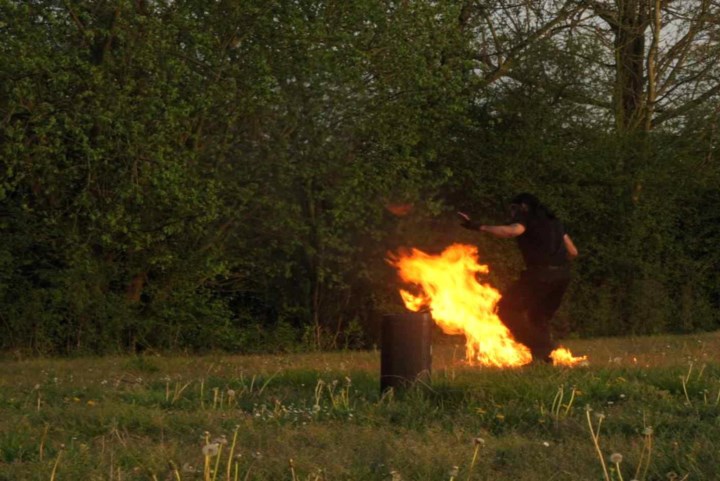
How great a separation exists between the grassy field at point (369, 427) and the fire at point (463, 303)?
0.56m

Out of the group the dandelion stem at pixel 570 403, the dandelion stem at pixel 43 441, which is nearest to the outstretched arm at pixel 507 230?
the dandelion stem at pixel 570 403

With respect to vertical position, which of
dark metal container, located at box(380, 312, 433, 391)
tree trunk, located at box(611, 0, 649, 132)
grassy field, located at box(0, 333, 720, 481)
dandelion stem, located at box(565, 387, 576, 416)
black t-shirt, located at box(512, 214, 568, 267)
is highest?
tree trunk, located at box(611, 0, 649, 132)

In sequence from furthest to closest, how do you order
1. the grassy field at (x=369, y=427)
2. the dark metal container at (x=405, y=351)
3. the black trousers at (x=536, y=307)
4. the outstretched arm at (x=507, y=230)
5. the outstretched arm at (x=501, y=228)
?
the black trousers at (x=536, y=307) < the outstretched arm at (x=507, y=230) < the outstretched arm at (x=501, y=228) < the dark metal container at (x=405, y=351) < the grassy field at (x=369, y=427)

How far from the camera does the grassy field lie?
19.7ft

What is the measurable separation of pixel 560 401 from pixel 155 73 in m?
8.72

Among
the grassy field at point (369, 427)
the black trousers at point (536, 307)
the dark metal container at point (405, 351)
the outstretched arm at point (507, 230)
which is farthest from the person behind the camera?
the black trousers at point (536, 307)

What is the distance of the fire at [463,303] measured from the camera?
10172 mm

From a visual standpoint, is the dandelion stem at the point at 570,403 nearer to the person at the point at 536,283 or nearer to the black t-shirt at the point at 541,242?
the person at the point at 536,283

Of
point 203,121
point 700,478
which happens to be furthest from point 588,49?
point 700,478

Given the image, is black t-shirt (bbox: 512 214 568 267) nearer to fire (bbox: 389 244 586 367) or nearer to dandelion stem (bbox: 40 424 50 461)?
fire (bbox: 389 244 586 367)

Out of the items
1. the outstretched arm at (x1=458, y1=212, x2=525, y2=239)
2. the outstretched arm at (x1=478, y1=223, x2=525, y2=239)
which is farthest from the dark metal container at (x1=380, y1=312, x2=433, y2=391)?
the outstretched arm at (x1=478, y1=223, x2=525, y2=239)

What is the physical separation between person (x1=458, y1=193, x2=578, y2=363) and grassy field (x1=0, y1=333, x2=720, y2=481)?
80 cm

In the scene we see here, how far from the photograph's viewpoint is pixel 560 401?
779 cm

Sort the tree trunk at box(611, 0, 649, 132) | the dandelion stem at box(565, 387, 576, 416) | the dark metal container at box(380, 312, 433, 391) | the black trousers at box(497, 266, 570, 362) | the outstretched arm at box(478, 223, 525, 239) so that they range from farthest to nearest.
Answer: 1. the tree trunk at box(611, 0, 649, 132)
2. the black trousers at box(497, 266, 570, 362)
3. the outstretched arm at box(478, 223, 525, 239)
4. the dark metal container at box(380, 312, 433, 391)
5. the dandelion stem at box(565, 387, 576, 416)
